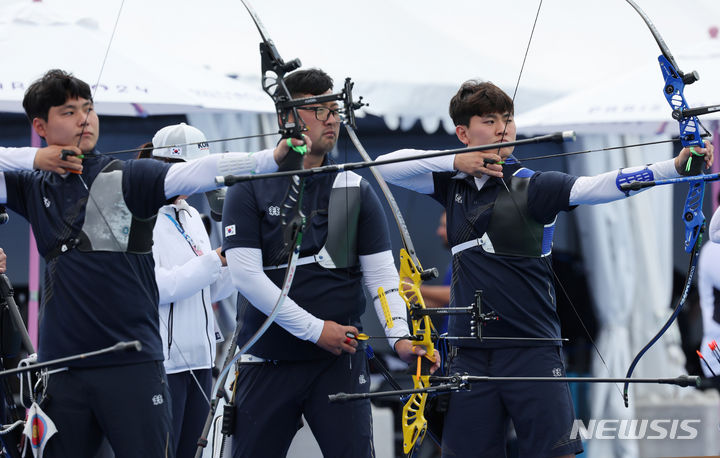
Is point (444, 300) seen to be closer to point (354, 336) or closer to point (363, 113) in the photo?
point (363, 113)

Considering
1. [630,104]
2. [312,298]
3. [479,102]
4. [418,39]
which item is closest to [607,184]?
[479,102]

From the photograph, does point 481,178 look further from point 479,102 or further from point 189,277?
point 189,277

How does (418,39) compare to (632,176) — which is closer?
(632,176)

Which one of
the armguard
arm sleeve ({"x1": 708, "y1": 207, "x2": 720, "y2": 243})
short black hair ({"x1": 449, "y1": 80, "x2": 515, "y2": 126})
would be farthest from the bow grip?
short black hair ({"x1": 449, "y1": 80, "x2": 515, "y2": 126})

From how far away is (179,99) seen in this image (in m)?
4.70

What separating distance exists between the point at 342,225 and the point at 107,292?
717mm

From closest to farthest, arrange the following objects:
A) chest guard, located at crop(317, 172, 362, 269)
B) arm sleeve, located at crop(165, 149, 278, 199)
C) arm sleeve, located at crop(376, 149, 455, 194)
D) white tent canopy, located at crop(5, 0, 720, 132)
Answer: arm sleeve, located at crop(165, 149, 278, 199) < chest guard, located at crop(317, 172, 362, 269) < arm sleeve, located at crop(376, 149, 455, 194) < white tent canopy, located at crop(5, 0, 720, 132)

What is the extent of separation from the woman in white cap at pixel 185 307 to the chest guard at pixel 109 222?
0.70 m

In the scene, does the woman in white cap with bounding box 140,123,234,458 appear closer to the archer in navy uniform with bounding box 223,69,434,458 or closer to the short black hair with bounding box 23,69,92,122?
the archer in navy uniform with bounding box 223,69,434,458

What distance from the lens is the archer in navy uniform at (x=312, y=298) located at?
2818 millimetres

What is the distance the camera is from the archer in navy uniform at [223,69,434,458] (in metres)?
2.82

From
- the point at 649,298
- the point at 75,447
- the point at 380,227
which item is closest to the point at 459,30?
the point at 649,298

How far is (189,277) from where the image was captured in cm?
336

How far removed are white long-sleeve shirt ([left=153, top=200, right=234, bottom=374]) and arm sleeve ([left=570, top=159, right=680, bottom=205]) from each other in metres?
1.21
